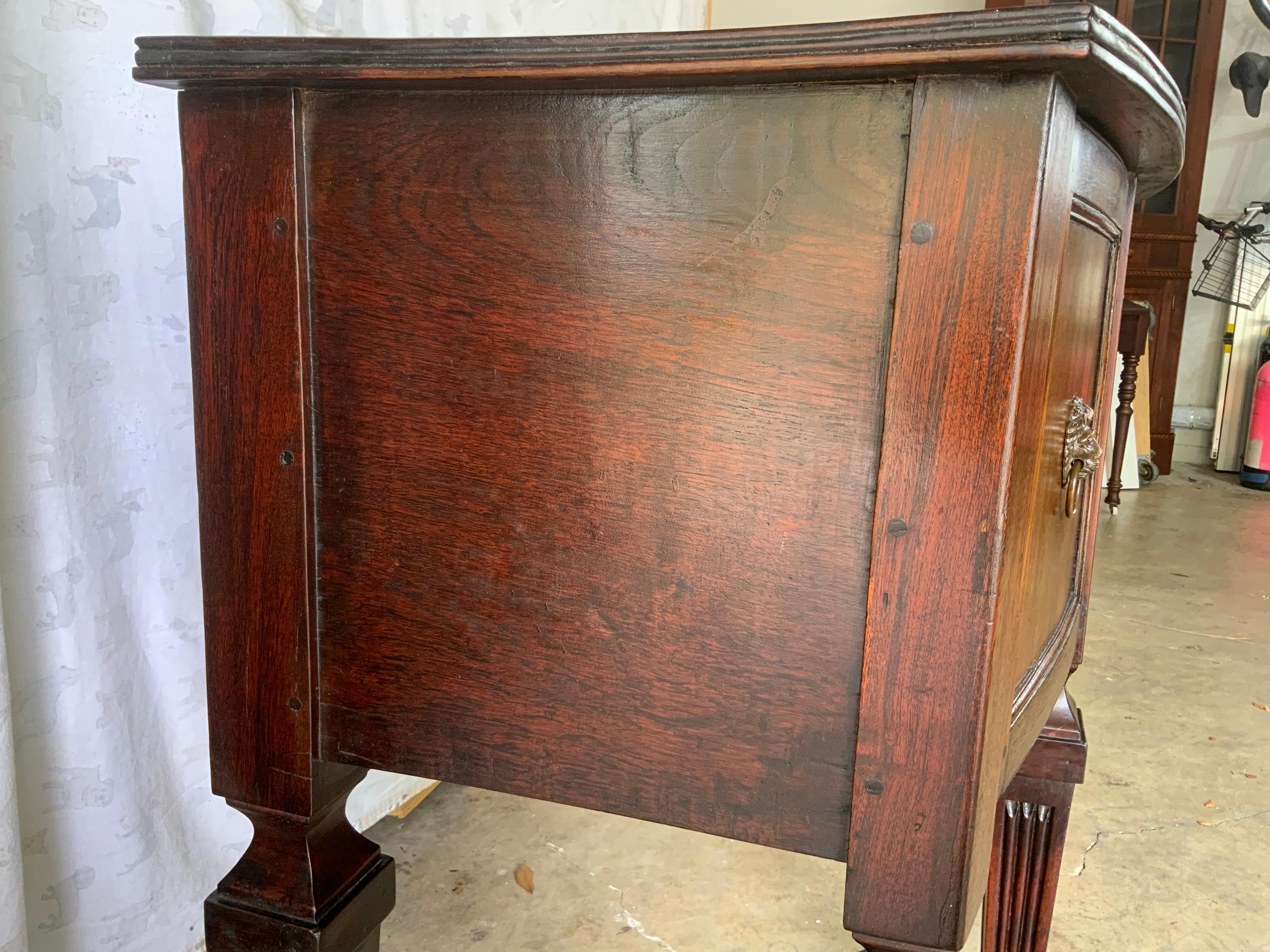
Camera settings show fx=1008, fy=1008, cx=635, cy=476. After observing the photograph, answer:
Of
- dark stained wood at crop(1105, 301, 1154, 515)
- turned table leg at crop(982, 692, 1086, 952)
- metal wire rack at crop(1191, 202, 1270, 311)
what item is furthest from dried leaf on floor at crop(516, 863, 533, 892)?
metal wire rack at crop(1191, 202, 1270, 311)

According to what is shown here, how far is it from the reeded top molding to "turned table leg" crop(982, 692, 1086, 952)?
1.91 ft

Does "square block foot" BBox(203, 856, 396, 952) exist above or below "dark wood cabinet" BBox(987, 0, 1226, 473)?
below

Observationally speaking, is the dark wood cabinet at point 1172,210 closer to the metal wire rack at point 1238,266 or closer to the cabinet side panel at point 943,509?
the metal wire rack at point 1238,266

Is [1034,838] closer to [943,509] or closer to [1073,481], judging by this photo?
[1073,481]

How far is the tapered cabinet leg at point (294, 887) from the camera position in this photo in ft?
2.35

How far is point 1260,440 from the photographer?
4.57 meters

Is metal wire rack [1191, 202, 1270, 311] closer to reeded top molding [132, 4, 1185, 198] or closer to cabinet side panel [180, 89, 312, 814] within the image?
reeded top molding [132, 4, 1185, 198]

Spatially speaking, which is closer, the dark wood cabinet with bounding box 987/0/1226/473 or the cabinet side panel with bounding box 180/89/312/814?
the cabinet side panel with bounding box 180/89/312/814

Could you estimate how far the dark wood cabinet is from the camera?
15.3ft

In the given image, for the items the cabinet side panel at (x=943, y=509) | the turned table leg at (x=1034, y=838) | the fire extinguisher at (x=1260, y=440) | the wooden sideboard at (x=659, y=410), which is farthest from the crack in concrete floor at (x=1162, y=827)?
the fire extinguisher at (x=1260, y=440)

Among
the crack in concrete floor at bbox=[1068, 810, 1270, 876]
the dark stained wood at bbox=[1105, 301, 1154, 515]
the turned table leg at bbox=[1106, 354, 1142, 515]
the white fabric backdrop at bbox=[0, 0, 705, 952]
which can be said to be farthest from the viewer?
the turned table leg at bbox=[1106, 354, 1142, 515]

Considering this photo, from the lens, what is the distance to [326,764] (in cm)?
70

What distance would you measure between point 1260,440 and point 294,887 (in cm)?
495

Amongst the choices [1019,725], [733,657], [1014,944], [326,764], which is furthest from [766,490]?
[1014,944]
